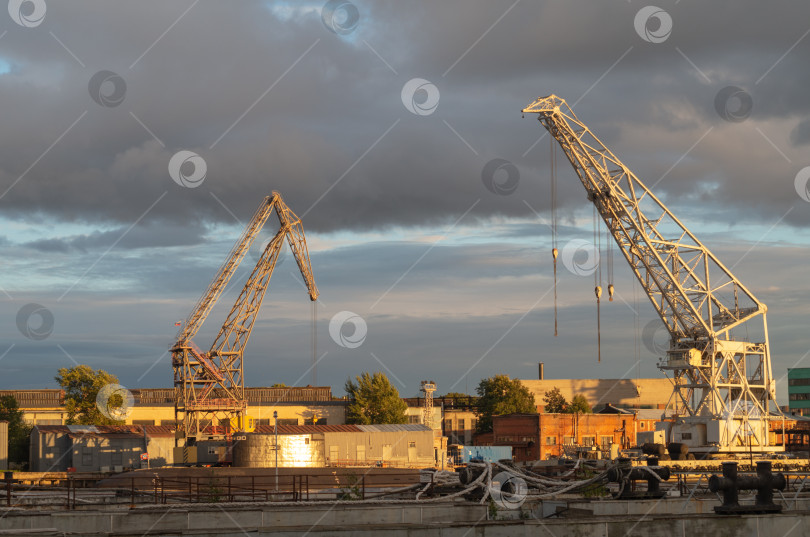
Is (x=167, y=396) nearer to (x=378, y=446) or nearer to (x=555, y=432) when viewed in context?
(x=555, y=432)

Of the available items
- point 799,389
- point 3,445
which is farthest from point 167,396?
point 799,389

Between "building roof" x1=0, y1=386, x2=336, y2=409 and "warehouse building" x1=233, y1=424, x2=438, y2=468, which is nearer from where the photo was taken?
"warehouse building" x1=233, y1=424, x2=438, y2=468

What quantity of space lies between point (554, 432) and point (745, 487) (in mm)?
72605

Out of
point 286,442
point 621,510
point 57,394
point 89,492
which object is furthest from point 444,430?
point 621,510

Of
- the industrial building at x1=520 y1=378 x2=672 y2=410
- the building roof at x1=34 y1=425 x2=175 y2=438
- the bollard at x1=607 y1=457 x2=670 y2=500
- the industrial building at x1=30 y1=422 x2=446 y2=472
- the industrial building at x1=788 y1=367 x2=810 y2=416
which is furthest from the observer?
the industrial building at x1=788 y1=367 x2=810 y2=416

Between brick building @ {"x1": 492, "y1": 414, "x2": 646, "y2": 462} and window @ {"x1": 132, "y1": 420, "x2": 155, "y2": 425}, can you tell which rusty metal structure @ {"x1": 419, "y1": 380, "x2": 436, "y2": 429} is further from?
window @ {"x1": 132, "y1": 420, "x2": 155, "y2": 425}

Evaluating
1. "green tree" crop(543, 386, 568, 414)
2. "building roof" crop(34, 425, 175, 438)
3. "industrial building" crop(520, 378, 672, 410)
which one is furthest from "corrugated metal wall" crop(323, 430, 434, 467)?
"industrial building" crop(520, 378, 672, 410)

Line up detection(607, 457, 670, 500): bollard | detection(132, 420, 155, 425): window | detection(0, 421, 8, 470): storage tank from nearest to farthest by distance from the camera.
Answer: detection(607, 457, 670, 500): bollard, detection(0, 421, 8, 470): storage tank, detection(132, 420, 155, 425): window

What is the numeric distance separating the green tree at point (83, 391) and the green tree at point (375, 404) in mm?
24915

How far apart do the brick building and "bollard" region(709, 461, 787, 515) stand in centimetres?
6979

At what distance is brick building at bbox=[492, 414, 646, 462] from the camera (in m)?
98.1

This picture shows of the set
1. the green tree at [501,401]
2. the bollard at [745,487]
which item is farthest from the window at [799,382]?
the bollard at [745,487]

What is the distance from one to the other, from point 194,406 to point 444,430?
35.7 metres

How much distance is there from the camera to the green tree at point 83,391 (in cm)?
9794
